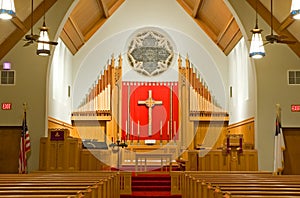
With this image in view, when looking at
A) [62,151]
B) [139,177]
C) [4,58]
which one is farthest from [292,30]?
[4,58]

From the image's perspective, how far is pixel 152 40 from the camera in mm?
17500

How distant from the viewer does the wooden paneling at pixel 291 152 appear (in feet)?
38.3

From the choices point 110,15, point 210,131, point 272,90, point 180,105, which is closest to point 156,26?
point 110,15

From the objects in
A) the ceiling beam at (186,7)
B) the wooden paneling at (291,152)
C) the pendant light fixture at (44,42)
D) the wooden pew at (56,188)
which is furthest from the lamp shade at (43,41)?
the ceiling beam at (186,7)

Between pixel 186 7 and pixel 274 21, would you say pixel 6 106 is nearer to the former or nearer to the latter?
pixel 274 21

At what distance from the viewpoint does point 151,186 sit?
441 inches

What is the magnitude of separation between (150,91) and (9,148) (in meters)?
6.33

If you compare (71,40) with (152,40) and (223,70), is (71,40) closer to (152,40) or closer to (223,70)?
(152,40)

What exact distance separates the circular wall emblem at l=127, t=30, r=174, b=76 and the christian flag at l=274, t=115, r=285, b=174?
267 inches

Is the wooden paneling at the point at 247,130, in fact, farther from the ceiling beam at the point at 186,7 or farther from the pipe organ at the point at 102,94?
the ceiling beam at the point at 186,7

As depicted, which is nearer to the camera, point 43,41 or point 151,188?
point 43,41

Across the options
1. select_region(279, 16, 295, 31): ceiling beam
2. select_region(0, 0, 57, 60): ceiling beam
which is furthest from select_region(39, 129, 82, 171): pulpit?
select_region(279, 16, 295, 31): ceiling beam

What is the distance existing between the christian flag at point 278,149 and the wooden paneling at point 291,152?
2.33 feet

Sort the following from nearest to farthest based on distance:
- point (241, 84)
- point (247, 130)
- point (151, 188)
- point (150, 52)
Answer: point (151, 188) < point (247, 130) < point (241, 84) < point (150, 52)
